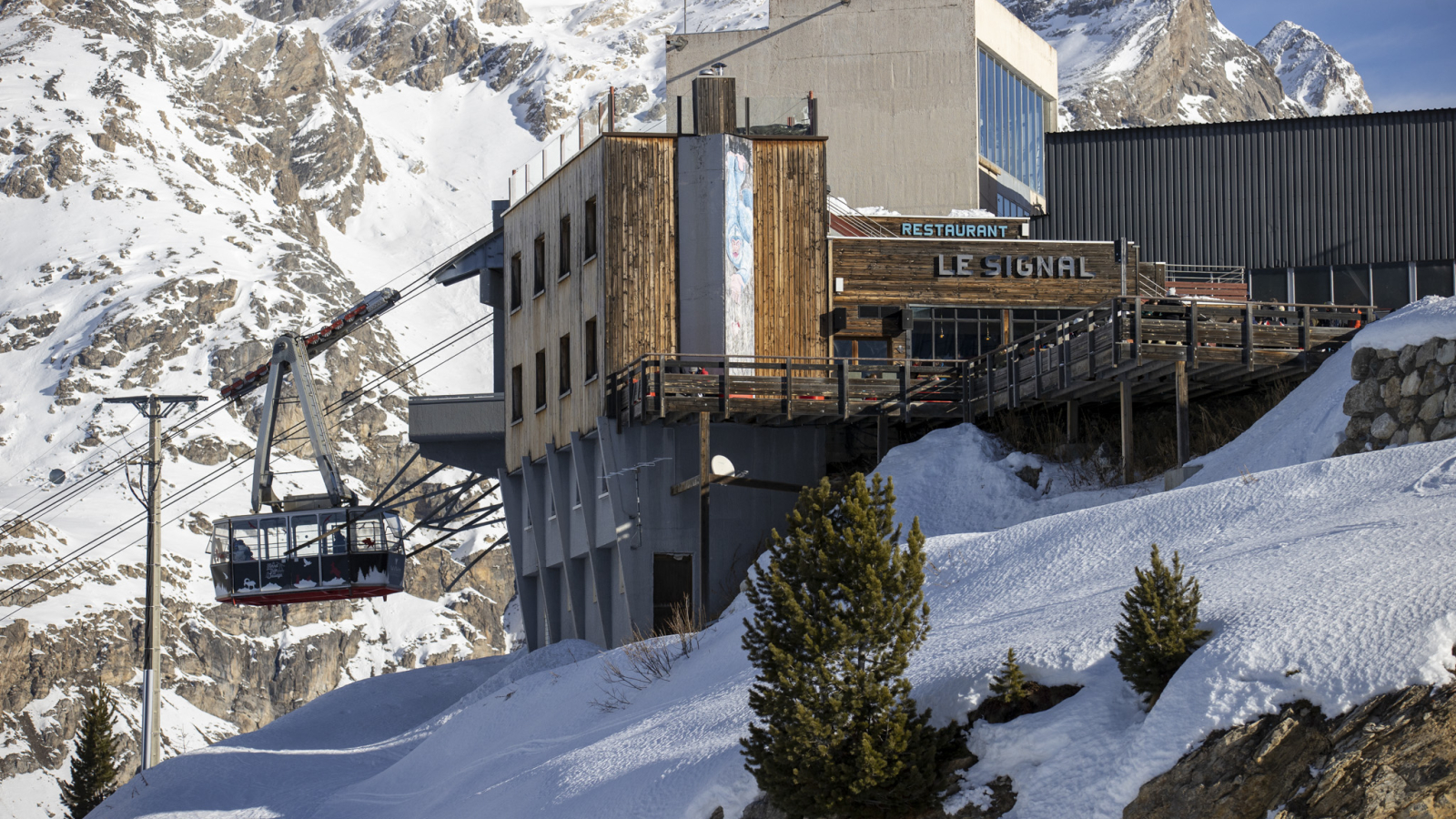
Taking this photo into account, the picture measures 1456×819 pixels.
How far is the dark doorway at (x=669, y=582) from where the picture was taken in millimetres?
40906

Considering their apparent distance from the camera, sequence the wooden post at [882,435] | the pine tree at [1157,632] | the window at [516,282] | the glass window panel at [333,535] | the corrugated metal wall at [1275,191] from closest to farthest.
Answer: the pine tree at [1157,632] < the wooden post at [882,435] < the glass window panel at [333,535] < the window at [516,282] < the corrugated metal wall at [1275,191]

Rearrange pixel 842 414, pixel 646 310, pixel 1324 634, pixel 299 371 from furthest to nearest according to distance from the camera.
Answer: pixel 299 371 → pixel 646 310 → pixel 842 414 → pixel 1324 634

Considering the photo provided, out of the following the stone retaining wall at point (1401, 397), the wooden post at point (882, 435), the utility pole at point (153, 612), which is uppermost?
the stone retaining wall at point (1401, 397)

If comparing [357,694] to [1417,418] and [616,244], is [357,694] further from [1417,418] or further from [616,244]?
[1417,418]

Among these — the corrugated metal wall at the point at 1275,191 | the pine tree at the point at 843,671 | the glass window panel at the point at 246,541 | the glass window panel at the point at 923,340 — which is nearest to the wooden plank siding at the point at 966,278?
the glass window panel at the point at 923,340

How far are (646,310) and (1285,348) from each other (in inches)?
603

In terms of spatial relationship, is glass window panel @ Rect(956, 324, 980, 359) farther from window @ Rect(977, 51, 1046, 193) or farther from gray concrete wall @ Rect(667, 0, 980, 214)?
window @ Rect(977, 51, 1046, 193)

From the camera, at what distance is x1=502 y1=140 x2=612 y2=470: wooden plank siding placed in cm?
4281

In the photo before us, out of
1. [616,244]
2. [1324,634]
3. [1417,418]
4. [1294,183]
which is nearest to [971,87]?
[1294,183]

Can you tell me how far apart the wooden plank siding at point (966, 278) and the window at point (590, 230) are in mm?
6283

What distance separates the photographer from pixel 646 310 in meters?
41.9

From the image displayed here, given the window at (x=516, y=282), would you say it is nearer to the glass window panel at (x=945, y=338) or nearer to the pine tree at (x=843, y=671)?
the glass window panel at (x=945, y=338)

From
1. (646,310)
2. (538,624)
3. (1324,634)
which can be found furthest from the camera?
(538,624)

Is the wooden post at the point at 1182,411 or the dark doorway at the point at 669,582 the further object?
the dark doorway at the point at 669,582
